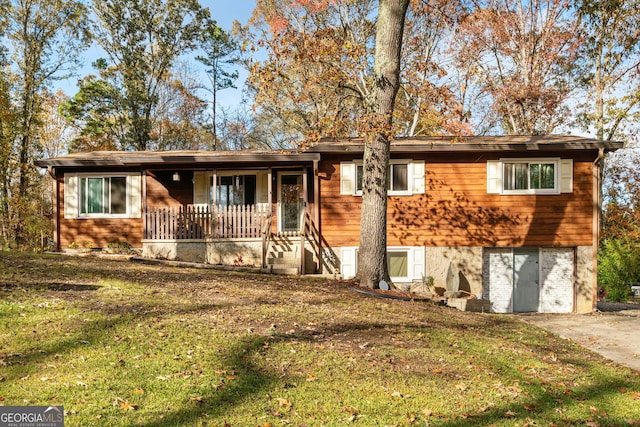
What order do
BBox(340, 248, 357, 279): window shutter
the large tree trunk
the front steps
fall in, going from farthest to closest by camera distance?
1. the front steps
2. BBox(340, 248, 357, 279): window shutter
3. the large tree trunk

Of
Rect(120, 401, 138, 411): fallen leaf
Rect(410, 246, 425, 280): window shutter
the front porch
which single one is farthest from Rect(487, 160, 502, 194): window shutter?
Rect(120, 401, 138, 411): fallen leaf

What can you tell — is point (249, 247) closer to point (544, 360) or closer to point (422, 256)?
point (422, 256)

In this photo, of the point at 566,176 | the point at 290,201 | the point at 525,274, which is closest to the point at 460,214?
the point at 525,274

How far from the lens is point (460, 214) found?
15.9 m

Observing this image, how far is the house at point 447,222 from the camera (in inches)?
618

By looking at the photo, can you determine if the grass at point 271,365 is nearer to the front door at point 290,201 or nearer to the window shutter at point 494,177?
the window shutter at point 494,177

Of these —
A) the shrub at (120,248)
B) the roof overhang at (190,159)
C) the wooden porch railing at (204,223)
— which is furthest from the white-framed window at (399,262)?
the shrub at (120,248)

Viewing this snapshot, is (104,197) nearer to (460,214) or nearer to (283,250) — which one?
(283,250)

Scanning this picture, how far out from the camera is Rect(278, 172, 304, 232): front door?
679 inches

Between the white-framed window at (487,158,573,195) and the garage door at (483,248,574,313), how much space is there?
190 cm

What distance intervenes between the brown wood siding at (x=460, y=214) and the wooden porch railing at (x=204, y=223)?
221 centimetres

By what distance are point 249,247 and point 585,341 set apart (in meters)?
9.63

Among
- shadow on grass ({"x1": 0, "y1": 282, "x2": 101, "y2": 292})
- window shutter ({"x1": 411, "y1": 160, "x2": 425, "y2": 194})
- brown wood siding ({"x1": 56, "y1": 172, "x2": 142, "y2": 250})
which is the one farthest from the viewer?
brown wood siding ({"x1": 56, "y1": 172, "x2": 142, "y2": 250})

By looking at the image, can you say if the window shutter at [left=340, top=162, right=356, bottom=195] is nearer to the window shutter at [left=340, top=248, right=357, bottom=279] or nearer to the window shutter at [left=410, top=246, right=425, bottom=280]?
the window shutter at [left=340, top=248, right=357, bottom=279]
